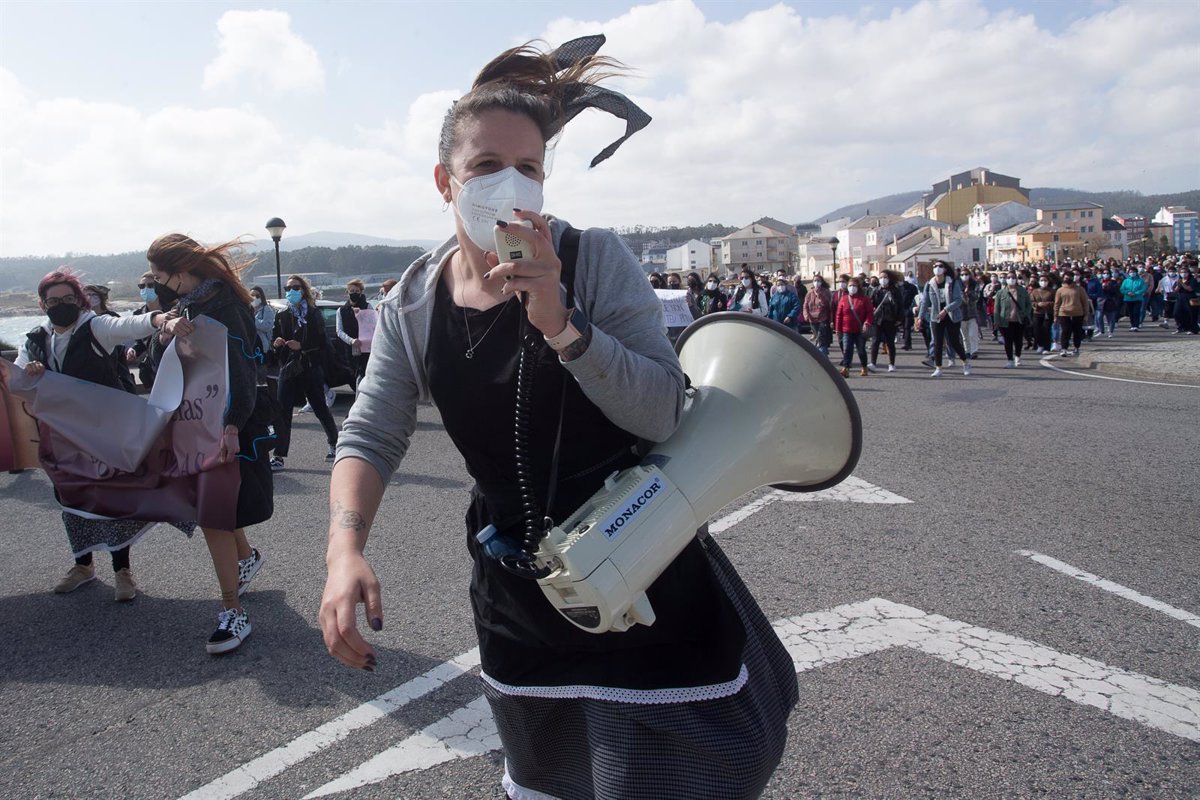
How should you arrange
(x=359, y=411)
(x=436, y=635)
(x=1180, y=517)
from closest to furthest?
(x=359, y=411) < (x=436, y=635) < (x=1180, y=517)

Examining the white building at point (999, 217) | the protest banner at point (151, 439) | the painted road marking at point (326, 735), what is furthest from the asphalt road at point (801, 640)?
the white building at point (999, 217)

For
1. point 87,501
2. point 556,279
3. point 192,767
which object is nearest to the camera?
point 556,279

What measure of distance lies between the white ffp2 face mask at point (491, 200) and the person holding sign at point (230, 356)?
3026 mm

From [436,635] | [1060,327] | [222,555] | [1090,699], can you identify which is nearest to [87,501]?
[222,555]

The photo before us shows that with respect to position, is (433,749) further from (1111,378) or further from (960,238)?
(960,238)

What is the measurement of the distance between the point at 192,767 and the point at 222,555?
4.26ft

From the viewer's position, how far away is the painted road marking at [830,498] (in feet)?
18.6

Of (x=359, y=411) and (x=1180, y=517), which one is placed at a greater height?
(x=359, y=411)

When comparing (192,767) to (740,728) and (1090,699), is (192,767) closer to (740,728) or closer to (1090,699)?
(740,728)

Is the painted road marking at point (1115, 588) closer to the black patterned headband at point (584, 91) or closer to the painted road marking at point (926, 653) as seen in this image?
the painted road marking at point (926, 653)

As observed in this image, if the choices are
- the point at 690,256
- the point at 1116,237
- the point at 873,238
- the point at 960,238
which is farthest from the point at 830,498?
the point at 1116,237

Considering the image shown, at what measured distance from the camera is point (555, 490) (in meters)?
1.58

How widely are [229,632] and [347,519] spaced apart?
9.18 ft

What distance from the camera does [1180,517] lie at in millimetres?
5281
